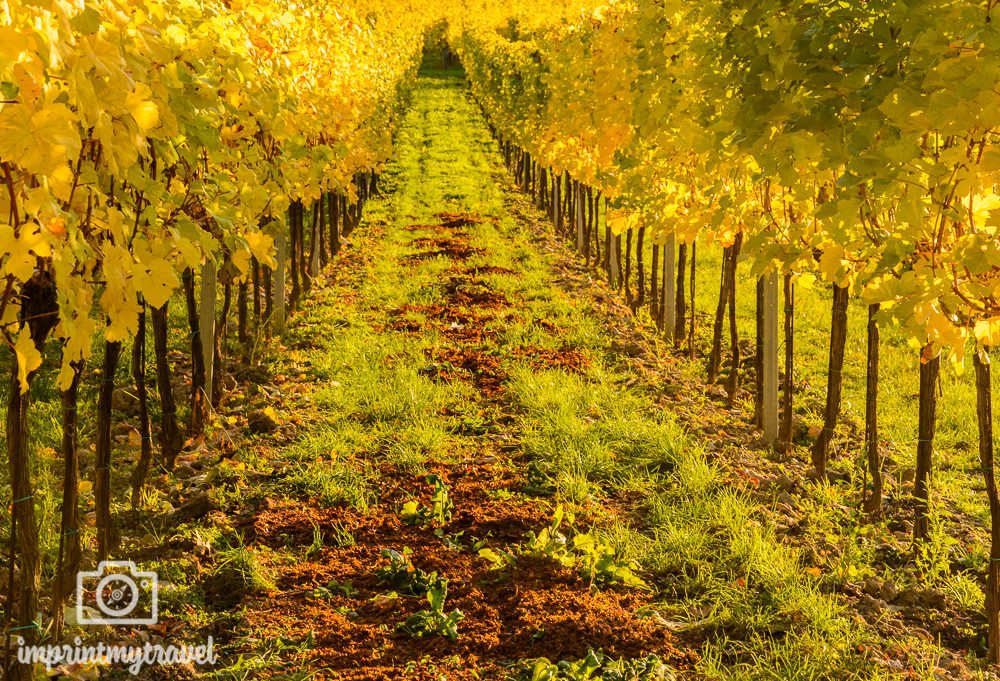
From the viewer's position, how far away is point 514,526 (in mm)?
4633

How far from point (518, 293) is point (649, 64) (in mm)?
4095

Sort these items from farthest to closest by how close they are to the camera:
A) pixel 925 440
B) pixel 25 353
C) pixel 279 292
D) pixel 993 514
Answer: pixel 279 292 → pixel 925 440 → pixel 993 514 → pixel 25 353

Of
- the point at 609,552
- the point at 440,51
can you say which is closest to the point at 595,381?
the point at 609,552

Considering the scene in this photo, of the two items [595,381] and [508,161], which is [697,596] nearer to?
[595,381]

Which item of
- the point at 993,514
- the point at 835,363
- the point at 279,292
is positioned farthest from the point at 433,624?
the point at 279,292

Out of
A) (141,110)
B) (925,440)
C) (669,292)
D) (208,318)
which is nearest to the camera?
(141,110)

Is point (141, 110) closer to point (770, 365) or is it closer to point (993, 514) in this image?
point (993, 514)

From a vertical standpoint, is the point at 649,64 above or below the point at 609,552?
above

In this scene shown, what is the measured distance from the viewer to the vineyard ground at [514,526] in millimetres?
3623

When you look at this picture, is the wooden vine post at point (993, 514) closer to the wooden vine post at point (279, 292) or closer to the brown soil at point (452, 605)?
the brown soil at point (452, 605)

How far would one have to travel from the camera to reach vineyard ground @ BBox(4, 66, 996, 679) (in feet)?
11.9

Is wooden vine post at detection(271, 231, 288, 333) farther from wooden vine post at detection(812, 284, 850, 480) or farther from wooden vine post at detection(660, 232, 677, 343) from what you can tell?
wooden vine post at detection(812, 284, 850, 480)

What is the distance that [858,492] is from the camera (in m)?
5.22

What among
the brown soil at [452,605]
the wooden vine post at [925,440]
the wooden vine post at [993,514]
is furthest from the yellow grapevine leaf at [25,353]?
the wooden vine post at [925,440]
